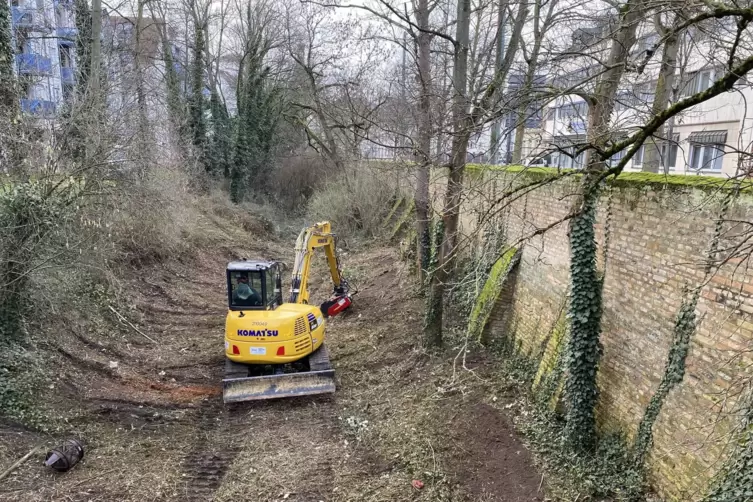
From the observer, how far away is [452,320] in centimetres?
1215

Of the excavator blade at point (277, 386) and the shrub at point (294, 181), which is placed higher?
the shrub at point (294, 181)

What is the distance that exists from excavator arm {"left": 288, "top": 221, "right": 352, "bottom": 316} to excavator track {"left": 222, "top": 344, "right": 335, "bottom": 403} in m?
2.09

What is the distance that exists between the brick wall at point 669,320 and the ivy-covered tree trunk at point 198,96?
2165 centimetres

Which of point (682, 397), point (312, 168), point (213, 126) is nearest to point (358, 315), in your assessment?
point (682, 397)

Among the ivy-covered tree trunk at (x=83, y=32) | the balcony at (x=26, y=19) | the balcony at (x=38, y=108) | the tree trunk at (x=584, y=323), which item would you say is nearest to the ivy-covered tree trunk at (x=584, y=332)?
the tree trunk at (x=584, y=323)

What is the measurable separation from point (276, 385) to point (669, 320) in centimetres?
643

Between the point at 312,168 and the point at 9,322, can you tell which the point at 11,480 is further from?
the point at 312,168

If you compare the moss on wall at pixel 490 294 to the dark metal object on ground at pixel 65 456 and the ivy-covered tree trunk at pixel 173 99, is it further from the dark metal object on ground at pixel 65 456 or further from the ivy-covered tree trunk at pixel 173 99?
the ivy-covered tree trunk at pixel 173 99

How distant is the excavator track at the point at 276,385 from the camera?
9.33 m

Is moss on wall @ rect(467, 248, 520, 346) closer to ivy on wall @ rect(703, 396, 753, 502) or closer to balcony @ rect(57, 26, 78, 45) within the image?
ivy on wall @ rect(703, 396, 753, 502)

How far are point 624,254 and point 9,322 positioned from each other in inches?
400

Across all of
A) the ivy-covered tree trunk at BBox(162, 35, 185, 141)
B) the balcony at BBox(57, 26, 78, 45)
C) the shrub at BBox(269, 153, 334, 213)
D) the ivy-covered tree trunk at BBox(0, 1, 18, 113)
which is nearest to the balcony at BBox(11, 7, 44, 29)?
the balcony at BBox(57, 26, 78, 45)

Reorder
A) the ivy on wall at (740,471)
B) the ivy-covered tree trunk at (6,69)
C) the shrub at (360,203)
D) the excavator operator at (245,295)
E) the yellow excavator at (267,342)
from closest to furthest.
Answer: the ivy on wall at (740,471)
the yellow excavator at (267,342)
the ivy-covered tree trunk at (6,69)
the excavator operator at (245,295)
the shrub at (360,203)

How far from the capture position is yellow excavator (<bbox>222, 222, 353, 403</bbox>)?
9.45 meters
